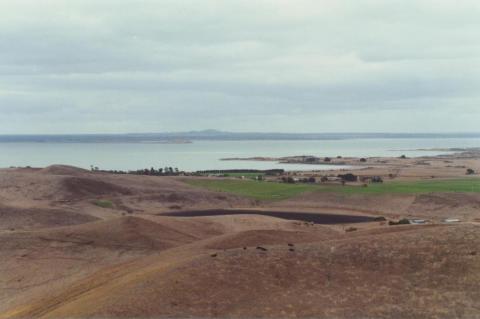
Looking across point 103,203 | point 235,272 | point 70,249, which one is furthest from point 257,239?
point 103,203

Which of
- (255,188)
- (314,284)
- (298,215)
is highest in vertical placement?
(255,188)

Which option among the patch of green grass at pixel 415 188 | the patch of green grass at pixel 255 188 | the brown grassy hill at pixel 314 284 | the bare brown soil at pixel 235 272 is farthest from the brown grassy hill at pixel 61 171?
the brown grassy hill at pixel 314 284

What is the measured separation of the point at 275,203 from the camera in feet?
207

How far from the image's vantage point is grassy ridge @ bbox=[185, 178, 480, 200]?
2542 inches

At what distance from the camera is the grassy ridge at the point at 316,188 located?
64562 mm

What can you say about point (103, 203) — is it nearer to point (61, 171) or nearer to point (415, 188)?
point (61, 171)

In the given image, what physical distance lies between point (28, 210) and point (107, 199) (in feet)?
44.0

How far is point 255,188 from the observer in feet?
236

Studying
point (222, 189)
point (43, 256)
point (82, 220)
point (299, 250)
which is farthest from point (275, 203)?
point (299, 250)

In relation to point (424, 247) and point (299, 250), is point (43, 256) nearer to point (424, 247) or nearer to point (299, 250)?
point (299, 250)

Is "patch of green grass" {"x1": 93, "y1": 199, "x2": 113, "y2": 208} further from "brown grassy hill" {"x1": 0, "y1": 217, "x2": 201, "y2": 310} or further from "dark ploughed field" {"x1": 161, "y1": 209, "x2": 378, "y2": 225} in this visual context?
"brown grassy hill" {"x1": 0, "y1": 217, "x2": 201, "y2": 310}

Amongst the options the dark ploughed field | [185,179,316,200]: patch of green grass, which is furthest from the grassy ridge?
the dark ploughed field

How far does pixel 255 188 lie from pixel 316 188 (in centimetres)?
754

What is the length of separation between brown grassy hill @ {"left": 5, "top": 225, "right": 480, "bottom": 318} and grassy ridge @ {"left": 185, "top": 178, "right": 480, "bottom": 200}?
1533 inches
